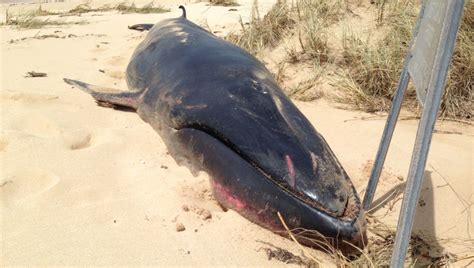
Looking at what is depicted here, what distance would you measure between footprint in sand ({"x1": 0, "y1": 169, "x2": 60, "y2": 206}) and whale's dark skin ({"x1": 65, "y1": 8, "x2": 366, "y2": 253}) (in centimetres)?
70

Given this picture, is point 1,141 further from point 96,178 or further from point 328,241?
point 328,241

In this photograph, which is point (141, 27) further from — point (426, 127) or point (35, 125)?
point (426, 127)

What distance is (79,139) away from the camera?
3320 mm

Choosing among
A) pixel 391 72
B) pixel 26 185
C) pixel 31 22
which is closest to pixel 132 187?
pixel 26 185

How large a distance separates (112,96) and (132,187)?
4.46 feet

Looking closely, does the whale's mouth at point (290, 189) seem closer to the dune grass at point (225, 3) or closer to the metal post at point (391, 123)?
the metal post at point (391, 123)

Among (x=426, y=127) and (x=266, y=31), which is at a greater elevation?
(x=426, y=127)

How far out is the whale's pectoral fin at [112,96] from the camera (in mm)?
3709

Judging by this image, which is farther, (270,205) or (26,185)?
(26,185)

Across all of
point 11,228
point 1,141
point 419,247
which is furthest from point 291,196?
point 1,141

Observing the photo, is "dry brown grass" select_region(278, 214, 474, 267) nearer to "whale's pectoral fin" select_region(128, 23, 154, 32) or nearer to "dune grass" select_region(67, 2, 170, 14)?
"whale's pectoral fin" select_region(128, 23, 154, 32)

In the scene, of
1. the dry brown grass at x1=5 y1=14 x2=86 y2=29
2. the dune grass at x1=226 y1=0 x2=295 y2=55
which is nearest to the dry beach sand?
the dune grass at x1=226 y1=0 x2=295 y2=55

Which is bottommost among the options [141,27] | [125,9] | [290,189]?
[125,9]

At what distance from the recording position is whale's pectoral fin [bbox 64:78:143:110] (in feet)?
12.2
